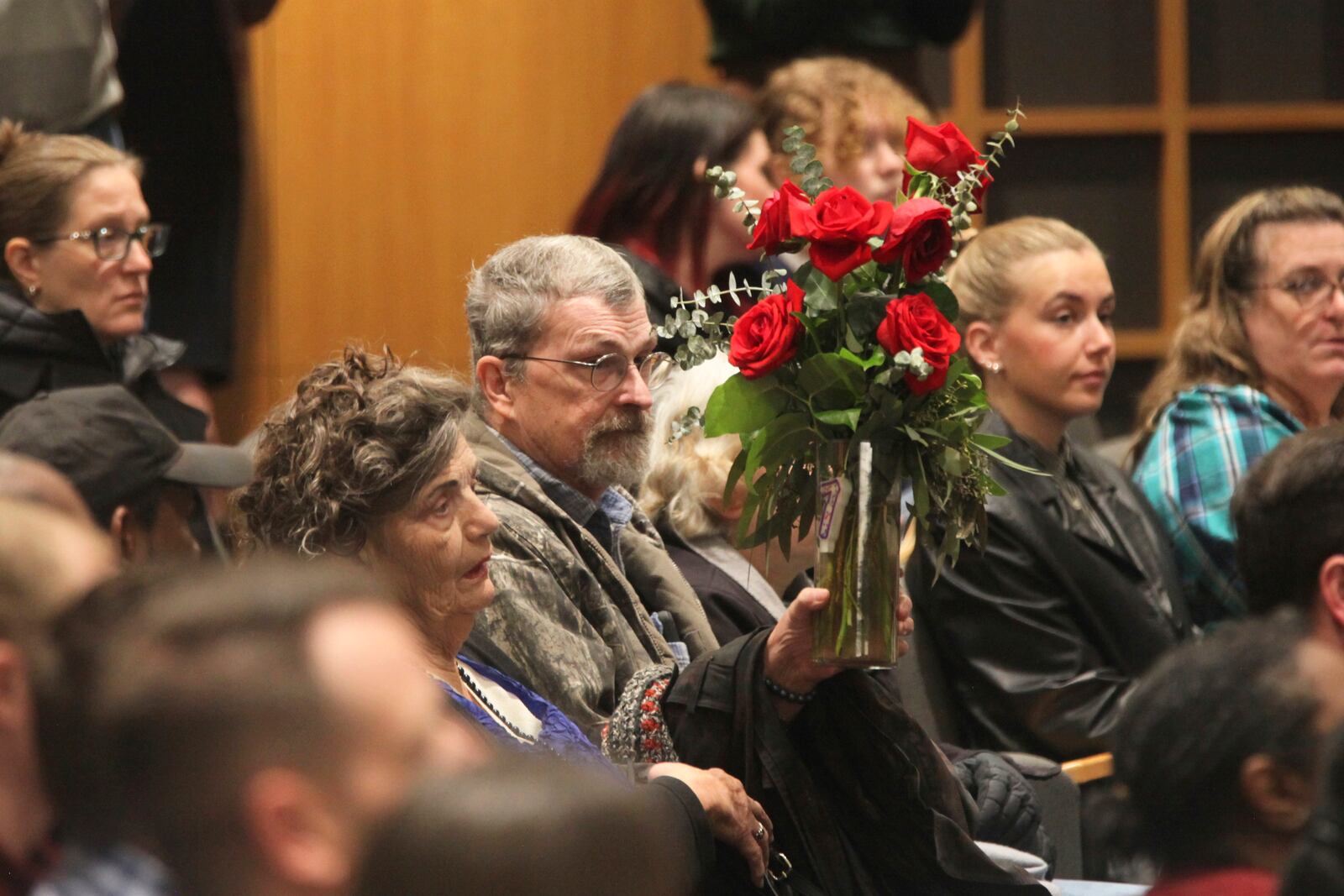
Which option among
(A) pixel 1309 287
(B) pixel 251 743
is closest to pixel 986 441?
(B) pixel 251 743

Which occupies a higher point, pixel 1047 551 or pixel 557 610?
pixel 557 610

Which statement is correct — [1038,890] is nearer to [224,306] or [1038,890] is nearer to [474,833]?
[474,833]

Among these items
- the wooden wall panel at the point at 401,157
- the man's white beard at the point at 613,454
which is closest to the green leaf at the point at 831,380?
the man's white beard at the point at 613,454

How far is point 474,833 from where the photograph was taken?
928 mm

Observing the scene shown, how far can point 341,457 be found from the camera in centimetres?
234

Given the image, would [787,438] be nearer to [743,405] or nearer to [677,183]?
[743,405]

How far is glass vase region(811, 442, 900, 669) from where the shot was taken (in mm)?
2338

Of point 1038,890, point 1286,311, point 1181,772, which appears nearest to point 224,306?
point 1286,311

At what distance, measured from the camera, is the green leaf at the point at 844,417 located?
2342 millimetres

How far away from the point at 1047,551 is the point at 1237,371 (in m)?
0.72

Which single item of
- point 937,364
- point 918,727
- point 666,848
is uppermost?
point 666,848

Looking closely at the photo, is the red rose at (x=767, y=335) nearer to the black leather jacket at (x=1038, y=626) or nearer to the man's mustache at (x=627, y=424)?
the man's mustache at (x=627, y=424)

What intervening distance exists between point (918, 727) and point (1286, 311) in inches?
75.3

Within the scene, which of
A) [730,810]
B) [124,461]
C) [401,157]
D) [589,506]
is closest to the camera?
[730,810]
